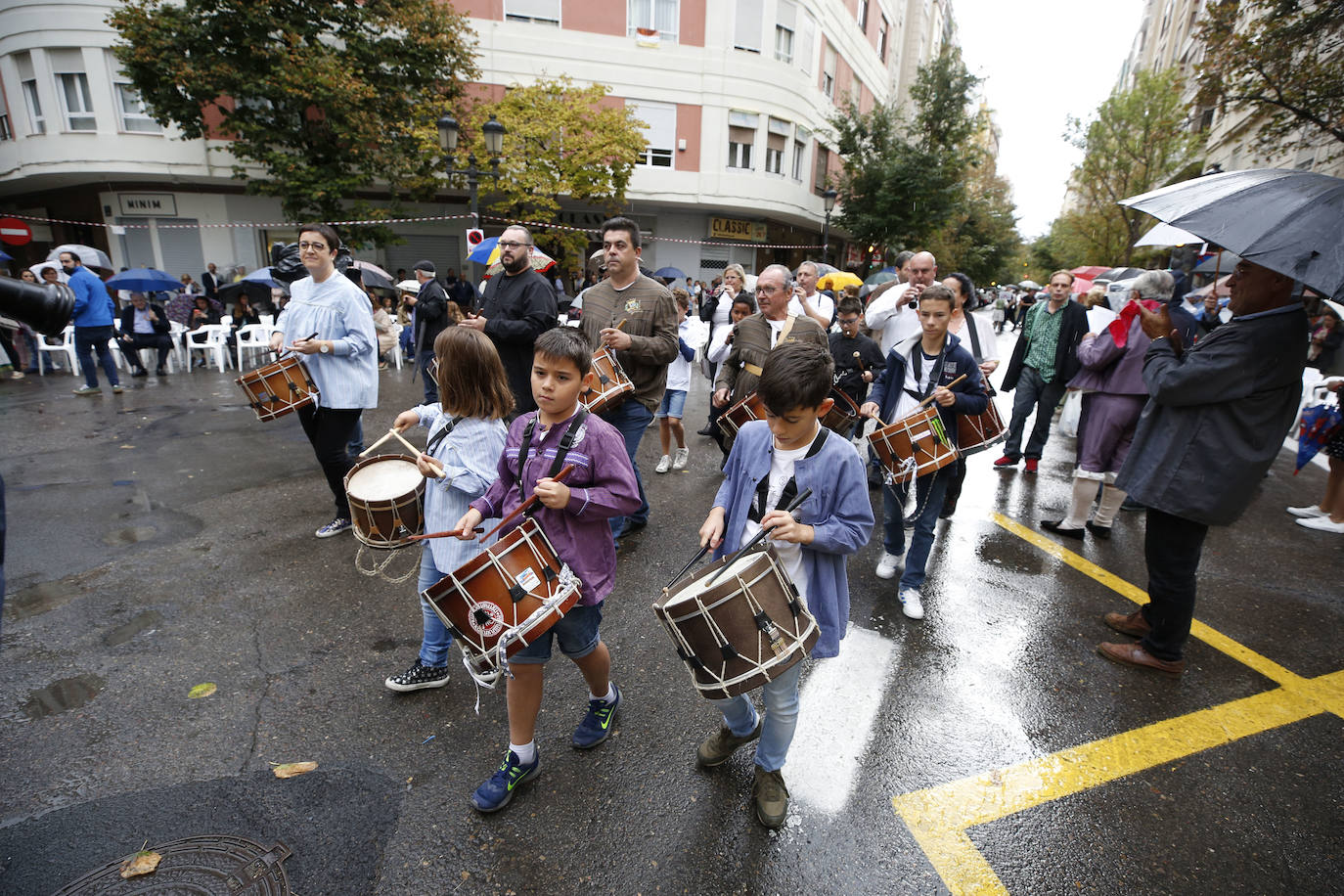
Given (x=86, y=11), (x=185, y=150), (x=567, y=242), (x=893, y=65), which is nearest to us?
(x=86, y=11)

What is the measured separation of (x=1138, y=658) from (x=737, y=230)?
25212 mm

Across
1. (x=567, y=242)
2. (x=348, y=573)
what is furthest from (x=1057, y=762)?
(x=567, y=242)

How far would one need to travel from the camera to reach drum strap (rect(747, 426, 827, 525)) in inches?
91.7

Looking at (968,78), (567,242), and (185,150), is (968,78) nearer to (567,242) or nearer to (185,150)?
(567,242)

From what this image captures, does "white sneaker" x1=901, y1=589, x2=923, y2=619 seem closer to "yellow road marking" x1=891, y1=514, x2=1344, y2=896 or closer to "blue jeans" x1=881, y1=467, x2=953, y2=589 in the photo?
"blue jeans" x1=881, y1=467, x2=953, y2=589

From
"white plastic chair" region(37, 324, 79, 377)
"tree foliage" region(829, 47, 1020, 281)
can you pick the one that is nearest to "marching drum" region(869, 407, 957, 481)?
"white plastic chair" region(37, 324, 79, 377)

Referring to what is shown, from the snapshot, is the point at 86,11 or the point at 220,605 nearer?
the point at 220,605

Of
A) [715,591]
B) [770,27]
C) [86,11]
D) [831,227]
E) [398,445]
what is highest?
[770,27]

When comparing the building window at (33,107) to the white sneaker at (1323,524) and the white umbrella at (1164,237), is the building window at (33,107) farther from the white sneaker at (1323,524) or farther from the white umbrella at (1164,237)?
the white sneaker at (1323,524)

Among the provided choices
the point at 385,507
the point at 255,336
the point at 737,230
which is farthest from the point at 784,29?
the point at 385,507

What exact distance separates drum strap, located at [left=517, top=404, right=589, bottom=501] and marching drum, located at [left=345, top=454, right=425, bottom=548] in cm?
90

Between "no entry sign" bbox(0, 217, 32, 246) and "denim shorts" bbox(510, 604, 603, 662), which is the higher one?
"no entry sign" bbox(0, 217, 32, 246)

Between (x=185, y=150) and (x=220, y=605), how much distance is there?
2322cm

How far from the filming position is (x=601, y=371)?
4.21m
